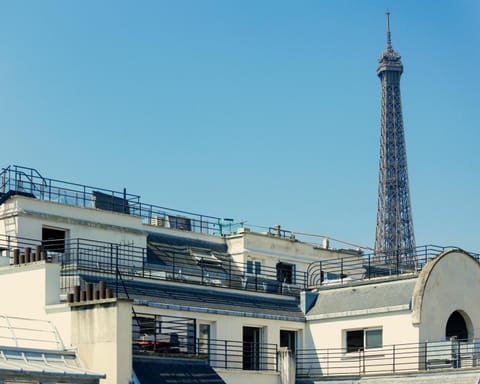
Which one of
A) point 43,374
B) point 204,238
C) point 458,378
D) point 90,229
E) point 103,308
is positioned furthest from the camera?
point 204,238

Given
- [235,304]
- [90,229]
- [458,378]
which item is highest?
[90,229]

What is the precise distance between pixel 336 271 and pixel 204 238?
8.56m

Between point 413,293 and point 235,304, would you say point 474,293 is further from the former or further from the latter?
point 235,304

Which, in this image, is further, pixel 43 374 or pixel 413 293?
pixel 413 293

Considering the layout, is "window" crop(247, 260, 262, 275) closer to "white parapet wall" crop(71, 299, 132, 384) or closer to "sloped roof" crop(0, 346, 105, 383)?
"white parapet wall" crop(71, 299, 132, 384)

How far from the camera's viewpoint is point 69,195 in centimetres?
4891

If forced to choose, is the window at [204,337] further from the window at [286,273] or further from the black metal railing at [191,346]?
the window at [286,273]

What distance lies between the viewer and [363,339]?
144 ft

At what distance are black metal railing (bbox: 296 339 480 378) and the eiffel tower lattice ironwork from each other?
128802mm

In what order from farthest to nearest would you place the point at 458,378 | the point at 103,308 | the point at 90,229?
the point at 90,229 < the point at 458,378 < the point at 103,308

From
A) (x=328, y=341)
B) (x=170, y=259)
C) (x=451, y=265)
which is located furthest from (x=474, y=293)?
(x=170, y=259)

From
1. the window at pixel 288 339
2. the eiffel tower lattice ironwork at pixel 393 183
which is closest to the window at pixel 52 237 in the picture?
the window at pixel 288 339

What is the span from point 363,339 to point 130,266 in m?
10.4

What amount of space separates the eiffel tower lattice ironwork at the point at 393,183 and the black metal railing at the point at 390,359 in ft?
423
